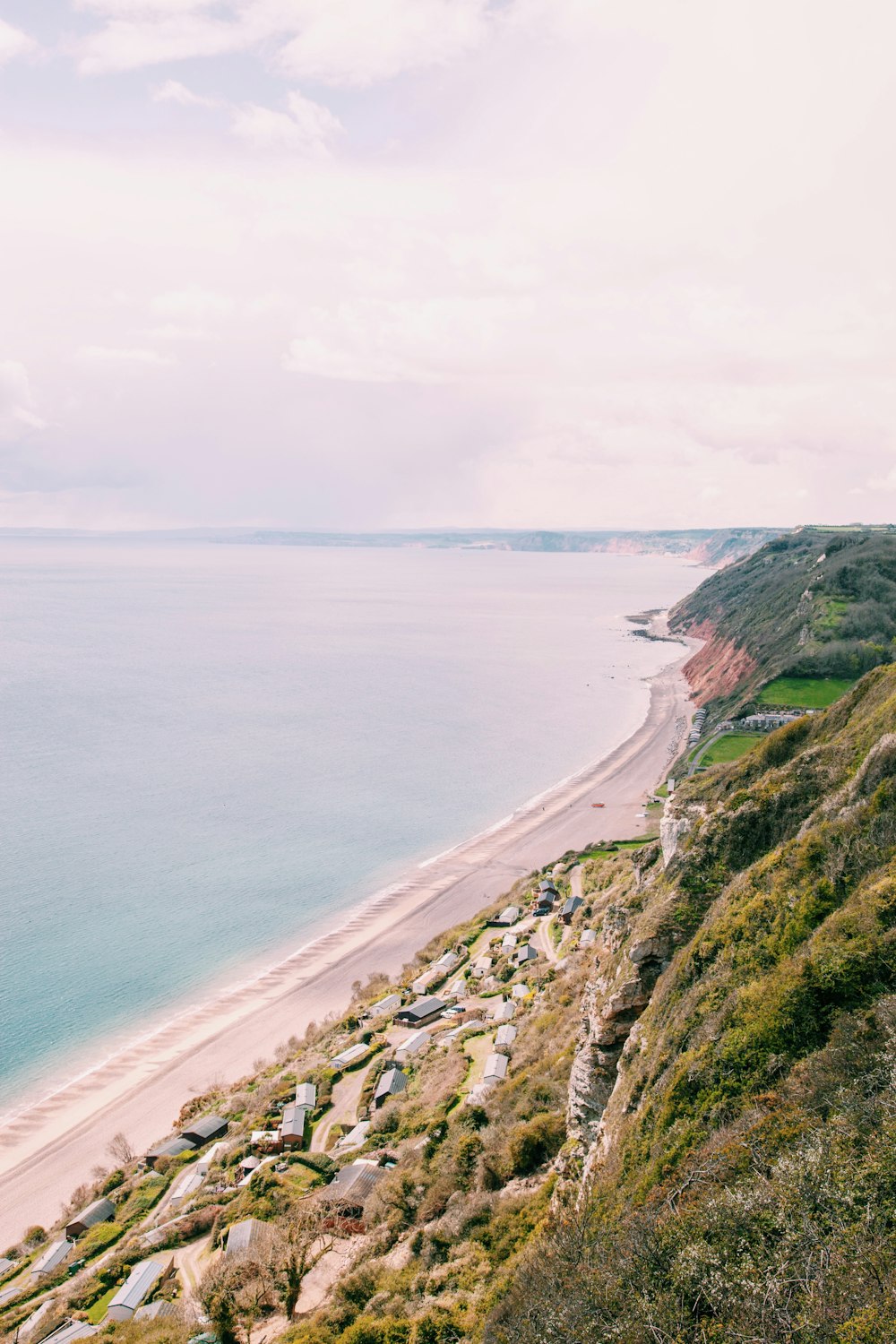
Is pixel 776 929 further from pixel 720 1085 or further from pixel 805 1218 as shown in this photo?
pixel 805 1218

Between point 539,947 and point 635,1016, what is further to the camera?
point 539,947

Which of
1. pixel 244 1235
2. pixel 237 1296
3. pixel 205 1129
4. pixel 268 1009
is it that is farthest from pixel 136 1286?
pixel 268 1009

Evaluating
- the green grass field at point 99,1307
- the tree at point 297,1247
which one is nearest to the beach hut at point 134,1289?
the green grass field at point 99,1307

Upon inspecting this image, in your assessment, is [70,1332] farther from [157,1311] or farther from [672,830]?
[672,830]

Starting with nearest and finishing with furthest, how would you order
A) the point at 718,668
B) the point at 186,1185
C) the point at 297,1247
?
the point at 297,1247, the point at 186,1185, the point at 718,668

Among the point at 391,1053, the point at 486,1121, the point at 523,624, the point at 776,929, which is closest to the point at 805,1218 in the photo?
the point at 776,929

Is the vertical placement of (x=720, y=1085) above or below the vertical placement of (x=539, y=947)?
above

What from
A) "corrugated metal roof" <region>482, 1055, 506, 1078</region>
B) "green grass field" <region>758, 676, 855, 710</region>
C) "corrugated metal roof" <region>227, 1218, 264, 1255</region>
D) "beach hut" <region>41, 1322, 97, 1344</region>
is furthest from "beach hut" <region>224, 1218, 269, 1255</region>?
"green grass field" <region>758, 676, 855, 710</region>
